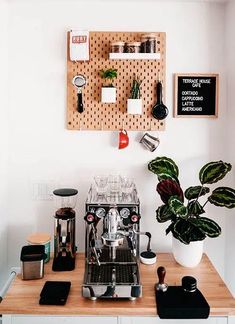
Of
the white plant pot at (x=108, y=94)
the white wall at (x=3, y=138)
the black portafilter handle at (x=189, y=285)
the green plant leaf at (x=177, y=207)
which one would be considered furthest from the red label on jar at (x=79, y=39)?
the black portafilter handle at (x=189, y=285)

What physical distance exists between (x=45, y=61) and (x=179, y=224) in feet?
4.23

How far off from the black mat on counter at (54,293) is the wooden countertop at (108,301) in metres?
0.02

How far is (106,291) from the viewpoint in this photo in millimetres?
1708

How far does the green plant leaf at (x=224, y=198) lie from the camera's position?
2053mm

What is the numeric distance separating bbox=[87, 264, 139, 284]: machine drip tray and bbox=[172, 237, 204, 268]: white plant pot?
0.30 m

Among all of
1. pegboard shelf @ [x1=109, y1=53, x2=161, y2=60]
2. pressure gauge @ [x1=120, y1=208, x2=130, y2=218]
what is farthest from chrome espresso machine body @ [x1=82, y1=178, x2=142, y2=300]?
pegboard shelf @ [x1=109, y1=53, x2=161, y2=60]

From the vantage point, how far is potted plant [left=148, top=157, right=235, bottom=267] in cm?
195

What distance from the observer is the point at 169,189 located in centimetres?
207

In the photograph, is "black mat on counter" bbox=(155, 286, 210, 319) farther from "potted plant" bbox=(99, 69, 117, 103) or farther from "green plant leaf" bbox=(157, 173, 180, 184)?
"potted plant" bbox=(99, 69, 117, 103)

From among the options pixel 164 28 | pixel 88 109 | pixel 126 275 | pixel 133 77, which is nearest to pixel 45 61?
pixel 88 109

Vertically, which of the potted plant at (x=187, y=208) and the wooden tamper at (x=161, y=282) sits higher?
the potted plant at (x=187, y=208)

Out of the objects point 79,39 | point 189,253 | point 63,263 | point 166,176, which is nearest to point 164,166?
point 166,176

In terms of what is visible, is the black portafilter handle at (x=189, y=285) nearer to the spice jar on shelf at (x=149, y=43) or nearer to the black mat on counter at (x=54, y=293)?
the black mat on counter at (x=54, y=293)

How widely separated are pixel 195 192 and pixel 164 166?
0.24 meters
